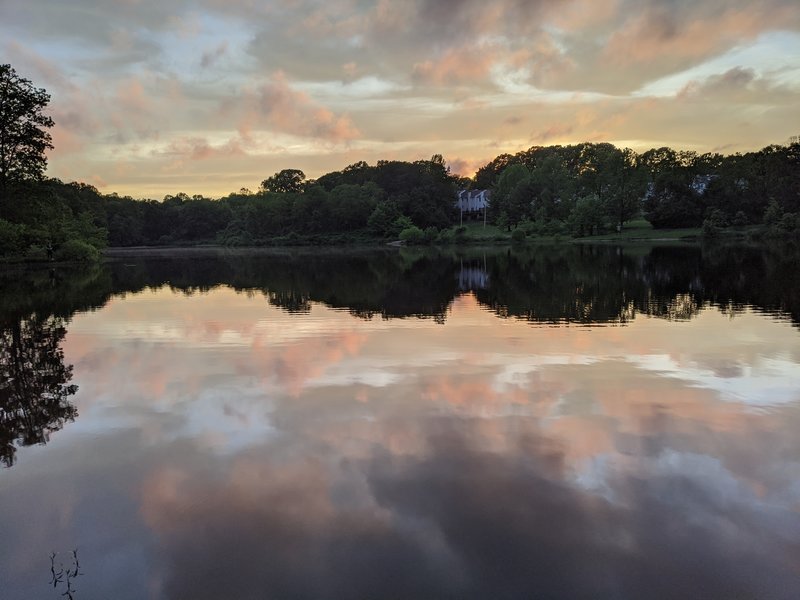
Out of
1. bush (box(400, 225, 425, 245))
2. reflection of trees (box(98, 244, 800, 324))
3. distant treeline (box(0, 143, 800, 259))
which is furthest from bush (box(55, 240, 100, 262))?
bush (box(400, 225, 425, 245))

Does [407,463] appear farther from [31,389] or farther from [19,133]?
[19,133]

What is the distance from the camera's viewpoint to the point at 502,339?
17.8 m

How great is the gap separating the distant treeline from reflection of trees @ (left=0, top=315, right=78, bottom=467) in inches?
1647

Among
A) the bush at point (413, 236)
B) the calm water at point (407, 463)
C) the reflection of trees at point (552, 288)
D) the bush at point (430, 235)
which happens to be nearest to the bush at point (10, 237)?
the reflection of trees at point (552, 288)

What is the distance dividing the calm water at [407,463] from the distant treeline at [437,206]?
1972 inches

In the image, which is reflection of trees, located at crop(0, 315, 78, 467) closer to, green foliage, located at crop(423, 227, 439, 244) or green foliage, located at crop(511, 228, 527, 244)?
green foliage, located at crop(511, 228, 527, 244)

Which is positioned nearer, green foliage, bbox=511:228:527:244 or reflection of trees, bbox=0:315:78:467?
reflection of trees, bbox=0:315:78:467

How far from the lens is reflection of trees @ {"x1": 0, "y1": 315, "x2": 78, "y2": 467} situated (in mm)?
10117

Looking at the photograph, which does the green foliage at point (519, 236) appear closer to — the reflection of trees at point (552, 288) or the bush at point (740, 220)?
the bush at point (740, 220)

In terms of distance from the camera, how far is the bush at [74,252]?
211 ft

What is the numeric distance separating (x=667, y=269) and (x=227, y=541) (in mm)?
41942

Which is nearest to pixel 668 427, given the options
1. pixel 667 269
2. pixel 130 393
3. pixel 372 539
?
pixel 372 539

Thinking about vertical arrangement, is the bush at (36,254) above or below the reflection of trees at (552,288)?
above

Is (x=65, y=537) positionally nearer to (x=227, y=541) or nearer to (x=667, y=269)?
(x=227, y=541)
